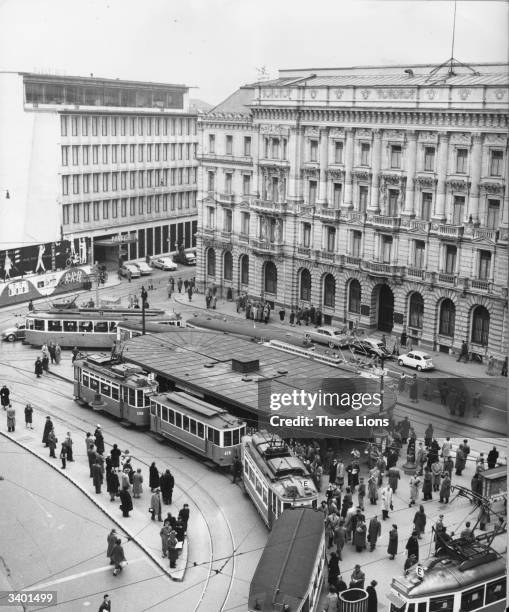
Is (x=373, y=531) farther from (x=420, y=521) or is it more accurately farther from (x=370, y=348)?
(x=370, y=348)

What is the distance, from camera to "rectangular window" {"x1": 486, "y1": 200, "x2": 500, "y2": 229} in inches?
1766

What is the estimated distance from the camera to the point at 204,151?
62.1 metres

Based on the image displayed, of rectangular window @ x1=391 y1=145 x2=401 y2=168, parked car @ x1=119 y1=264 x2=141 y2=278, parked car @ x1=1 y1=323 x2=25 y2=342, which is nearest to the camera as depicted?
rectangular window @ x1=391 y1=145 x2=401 y2=168

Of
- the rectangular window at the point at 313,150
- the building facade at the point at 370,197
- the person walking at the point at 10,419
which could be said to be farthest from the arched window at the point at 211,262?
the person walking at the point at 10,419

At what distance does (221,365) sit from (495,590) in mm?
16268

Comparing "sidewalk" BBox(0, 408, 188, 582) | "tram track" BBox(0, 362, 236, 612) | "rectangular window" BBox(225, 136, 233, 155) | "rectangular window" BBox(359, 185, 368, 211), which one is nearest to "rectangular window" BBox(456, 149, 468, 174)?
"rectangular window" BBox(359, 185, 368, 211)

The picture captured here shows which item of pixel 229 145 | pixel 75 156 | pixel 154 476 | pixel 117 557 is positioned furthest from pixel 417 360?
pixel 75 156

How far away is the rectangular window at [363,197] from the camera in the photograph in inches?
2016

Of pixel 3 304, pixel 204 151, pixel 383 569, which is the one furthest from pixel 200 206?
pixel 383 569

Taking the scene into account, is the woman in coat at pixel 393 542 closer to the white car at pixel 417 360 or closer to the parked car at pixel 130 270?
the white car at pixel 417 360

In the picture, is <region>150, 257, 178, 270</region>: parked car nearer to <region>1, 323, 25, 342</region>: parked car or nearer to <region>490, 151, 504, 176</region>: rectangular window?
<region>1, 323, 25, 342</region>: parked car

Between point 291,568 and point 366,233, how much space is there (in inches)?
1242

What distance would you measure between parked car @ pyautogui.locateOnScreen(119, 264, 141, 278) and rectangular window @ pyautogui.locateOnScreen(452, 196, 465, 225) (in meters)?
28.0

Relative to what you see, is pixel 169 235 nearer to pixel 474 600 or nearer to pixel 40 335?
pixel 40 335
